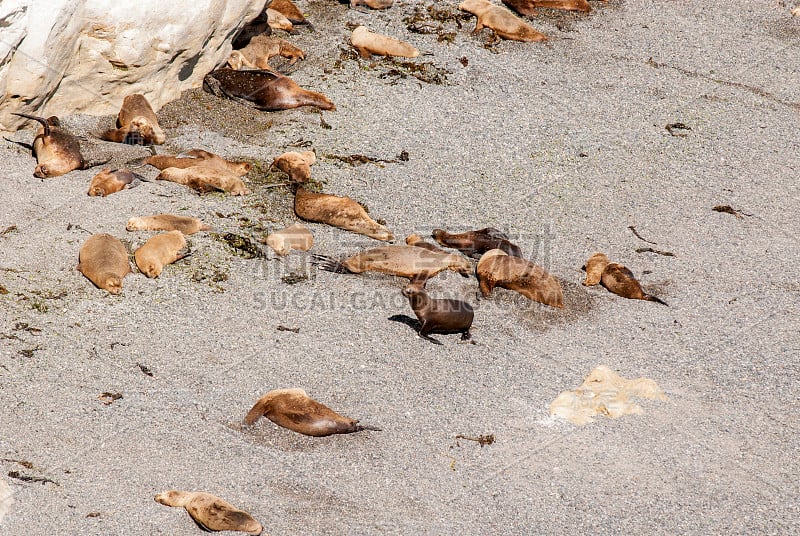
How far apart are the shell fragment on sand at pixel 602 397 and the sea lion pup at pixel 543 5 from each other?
6.17m

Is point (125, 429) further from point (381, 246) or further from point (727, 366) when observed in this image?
point (727, 366)

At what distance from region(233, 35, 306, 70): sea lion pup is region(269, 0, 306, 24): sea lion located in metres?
0.58

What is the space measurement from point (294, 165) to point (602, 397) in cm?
350

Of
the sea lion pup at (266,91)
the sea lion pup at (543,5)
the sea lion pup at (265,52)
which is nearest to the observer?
the sea lion pup at (266,91)

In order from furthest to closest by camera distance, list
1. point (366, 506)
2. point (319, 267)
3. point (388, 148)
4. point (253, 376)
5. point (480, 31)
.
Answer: point (480, 31) → point (388, 148) → point (319, 267) → point (253, 376) → point (366, 506)

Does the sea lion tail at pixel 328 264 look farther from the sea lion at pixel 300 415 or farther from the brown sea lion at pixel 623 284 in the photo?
the brown sea lion at pixel 623 284

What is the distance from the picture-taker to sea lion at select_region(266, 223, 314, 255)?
697 centimetres

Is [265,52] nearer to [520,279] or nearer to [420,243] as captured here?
[420,243]

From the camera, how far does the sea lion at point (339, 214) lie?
289 inches

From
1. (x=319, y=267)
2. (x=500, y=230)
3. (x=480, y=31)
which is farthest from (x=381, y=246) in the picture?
(x=480, y=31)

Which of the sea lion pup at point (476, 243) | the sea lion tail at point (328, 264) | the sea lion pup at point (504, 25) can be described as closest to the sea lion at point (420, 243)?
the sea lion pup at point (476, 243)

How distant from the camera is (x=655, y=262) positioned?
7422 mm

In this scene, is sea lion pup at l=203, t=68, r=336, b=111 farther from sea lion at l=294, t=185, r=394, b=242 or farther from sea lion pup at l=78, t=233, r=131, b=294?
sea lion pup at l=78, t=233, r=131, b=294

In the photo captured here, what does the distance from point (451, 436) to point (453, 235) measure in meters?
2.39
